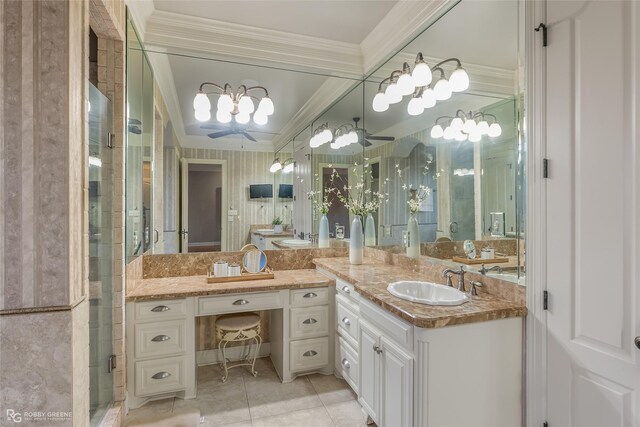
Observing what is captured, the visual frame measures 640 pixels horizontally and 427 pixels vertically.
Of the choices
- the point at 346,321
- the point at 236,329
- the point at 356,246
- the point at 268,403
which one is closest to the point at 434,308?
the point at 346,321

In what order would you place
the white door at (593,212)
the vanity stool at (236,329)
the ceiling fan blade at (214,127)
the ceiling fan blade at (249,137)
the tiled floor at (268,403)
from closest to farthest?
1. the white door at (593,212)
2. the tiled floor at (268,403)
3. the vanity stool at (236,329)
4. the ceiling fan blade at (214,127)
5. the ceiling fan blade at (249,137)

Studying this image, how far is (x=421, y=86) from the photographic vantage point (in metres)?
2.40

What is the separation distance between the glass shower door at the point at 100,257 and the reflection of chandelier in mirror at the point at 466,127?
7.37ft

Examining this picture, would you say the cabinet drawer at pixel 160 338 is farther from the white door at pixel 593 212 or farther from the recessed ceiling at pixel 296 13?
the recessed ceiling at pixel 296 13

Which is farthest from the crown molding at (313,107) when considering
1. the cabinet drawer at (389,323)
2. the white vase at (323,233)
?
the cabinet drawer at (389,323)

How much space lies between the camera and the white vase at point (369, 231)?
3.23 m

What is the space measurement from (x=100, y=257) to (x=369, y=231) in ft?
7.39

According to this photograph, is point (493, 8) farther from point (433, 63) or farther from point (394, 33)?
point (394, 33)

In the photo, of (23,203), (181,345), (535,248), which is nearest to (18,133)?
(23,203)

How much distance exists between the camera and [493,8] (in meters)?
1.96

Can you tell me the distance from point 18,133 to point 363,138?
8.85 ft

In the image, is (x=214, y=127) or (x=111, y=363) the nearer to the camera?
(x=111, y=363)

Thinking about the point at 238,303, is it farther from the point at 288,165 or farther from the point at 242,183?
the point at 288,165

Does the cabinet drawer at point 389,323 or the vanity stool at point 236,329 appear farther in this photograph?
the vanity stool at point 236,329
